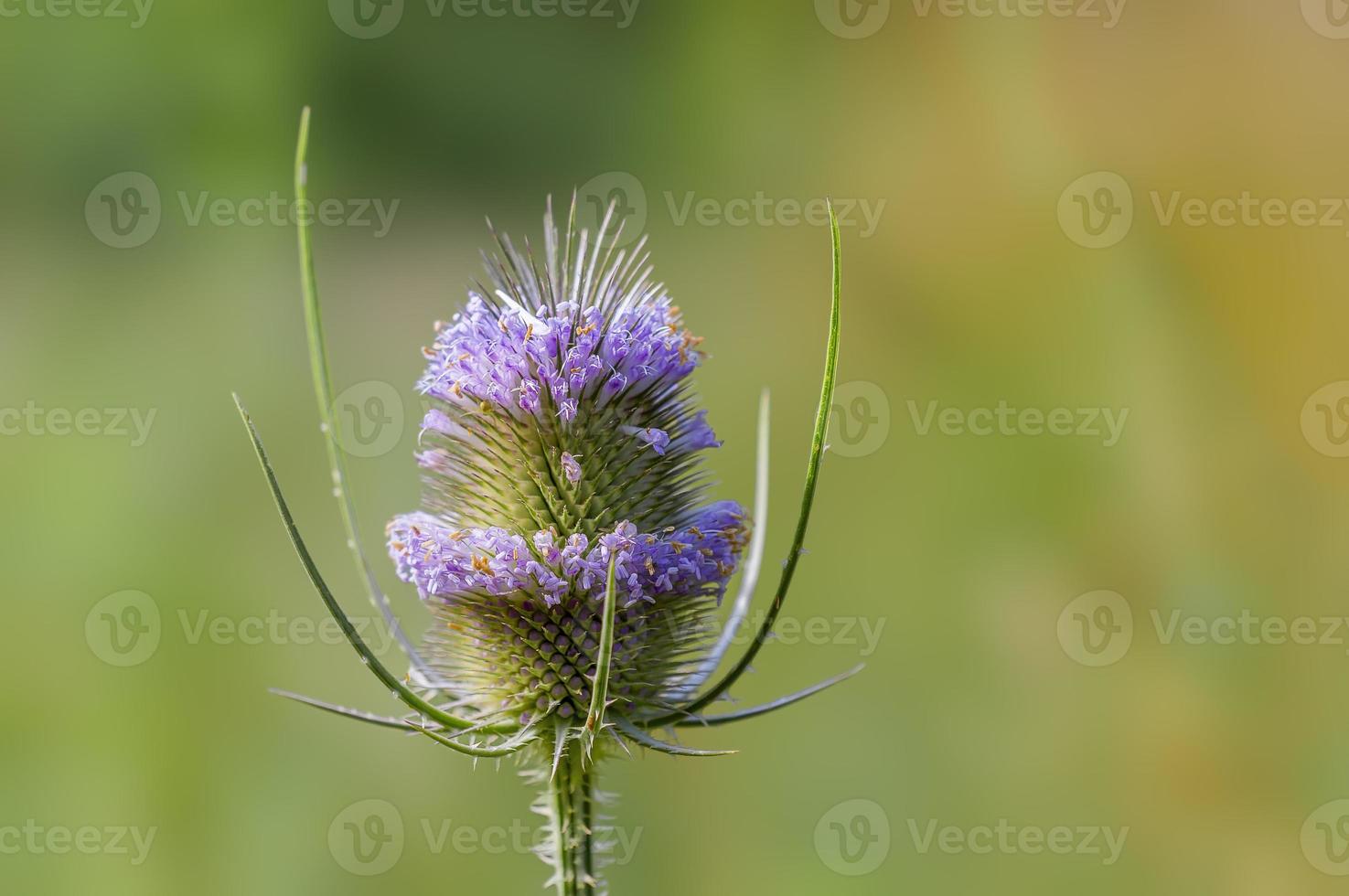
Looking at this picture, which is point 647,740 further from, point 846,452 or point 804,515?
point 846,452

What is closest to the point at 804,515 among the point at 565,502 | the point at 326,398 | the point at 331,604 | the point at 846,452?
the point at 565,502

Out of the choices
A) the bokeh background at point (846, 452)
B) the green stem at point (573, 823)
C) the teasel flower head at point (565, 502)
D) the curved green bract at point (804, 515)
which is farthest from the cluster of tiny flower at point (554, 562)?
the bokeh background at point (846, 452)

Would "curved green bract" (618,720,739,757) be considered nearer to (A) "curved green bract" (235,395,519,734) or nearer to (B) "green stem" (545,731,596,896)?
(B) "green stem" (545,731,596,896)

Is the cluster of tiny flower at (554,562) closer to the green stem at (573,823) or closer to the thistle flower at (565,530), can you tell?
A: the thistle flower at (565,530)

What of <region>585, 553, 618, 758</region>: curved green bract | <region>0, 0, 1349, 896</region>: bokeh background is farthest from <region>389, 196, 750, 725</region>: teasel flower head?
<region>0, 0, 1349, 896</region>: bokeh background

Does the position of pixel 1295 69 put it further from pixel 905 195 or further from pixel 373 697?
pixel 373 697

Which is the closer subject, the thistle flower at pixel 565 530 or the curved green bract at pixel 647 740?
the curved green bract at pixel 647 740
